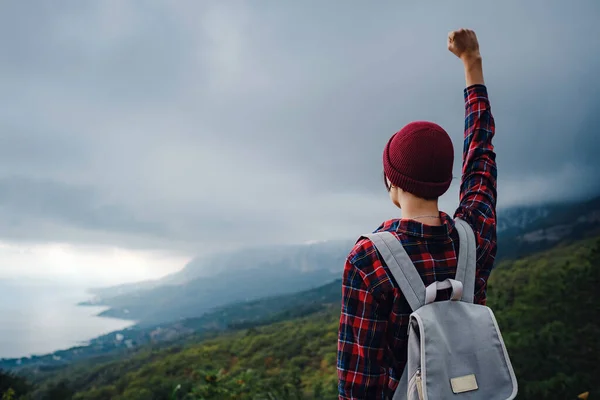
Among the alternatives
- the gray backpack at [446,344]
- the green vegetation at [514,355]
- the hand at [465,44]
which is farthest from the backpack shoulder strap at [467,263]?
the green vegetation at [514,355]

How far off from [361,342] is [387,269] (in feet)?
0.65

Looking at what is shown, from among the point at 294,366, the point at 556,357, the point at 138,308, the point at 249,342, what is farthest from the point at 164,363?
the point at 138,308

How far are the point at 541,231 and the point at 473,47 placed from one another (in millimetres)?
7360

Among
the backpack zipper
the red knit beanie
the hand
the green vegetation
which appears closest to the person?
the red knit beanie

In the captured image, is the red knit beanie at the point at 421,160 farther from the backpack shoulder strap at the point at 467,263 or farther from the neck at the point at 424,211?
the backpack shoulder strap at the point at 467,263

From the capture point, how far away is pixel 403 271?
43.6 inches

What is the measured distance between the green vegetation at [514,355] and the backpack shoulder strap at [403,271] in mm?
3348

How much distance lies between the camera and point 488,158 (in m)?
1.52

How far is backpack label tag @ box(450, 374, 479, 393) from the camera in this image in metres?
1.08

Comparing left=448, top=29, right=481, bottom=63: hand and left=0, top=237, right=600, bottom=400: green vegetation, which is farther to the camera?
left=0, top=237, right=600, bottom=400: green vegetation

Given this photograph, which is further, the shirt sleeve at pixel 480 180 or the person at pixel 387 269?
the shirt sleeve at pixel 480 180

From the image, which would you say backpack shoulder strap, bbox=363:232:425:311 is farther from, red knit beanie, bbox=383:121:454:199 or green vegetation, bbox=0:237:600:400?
green vegetation, bbox=0:237:600:400

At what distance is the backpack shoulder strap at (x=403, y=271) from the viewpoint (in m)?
1.10

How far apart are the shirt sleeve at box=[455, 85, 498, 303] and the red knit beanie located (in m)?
0.25
